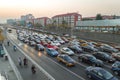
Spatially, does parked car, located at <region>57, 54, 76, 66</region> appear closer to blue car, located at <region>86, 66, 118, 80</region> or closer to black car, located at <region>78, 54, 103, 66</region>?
black car, located at <region>78, 54, 103, 66</region>

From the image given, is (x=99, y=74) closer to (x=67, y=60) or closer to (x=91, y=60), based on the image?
(x=91, y=60)

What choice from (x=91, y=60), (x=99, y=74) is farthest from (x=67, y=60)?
(x=99, y=74)

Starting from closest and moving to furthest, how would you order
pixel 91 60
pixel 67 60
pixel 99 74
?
pixel 99 74 → pixel 91 60 → pixel 67 60

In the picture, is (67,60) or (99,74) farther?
(67,60)

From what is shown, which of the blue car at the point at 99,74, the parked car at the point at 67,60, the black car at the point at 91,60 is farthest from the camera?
the parked car at the point at 67,60

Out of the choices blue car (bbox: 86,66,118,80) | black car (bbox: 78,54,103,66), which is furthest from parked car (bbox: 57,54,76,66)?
blue car (bbox: 86,66,118,80)

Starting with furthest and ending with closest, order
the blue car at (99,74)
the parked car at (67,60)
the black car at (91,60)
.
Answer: the parked car at (67,60), the black car at (91,60), the blue car at (99,74)

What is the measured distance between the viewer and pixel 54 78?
74.0 feet

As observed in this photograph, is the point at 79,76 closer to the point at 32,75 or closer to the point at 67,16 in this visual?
the point at 32,75

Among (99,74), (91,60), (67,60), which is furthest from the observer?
(67,60)

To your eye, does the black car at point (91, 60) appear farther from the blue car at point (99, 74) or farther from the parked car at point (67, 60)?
the blue car at point (99, 74)

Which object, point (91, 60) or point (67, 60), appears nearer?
point (91, 60)

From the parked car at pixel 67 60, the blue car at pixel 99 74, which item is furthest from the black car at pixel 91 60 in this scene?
the blue car at pixel 99 74

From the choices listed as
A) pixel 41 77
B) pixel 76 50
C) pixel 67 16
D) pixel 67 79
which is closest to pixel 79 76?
pixel 67 79
